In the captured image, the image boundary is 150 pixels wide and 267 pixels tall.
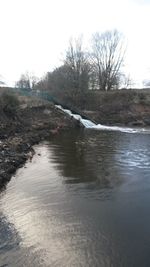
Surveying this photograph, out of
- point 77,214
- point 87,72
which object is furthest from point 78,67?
point 77,214

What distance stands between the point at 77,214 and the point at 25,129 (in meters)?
20.6

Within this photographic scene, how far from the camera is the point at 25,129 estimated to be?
30.8m

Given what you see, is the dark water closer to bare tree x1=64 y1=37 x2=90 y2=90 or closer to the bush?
the bush

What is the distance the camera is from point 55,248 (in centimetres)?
861

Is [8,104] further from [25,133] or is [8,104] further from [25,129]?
[25,133]

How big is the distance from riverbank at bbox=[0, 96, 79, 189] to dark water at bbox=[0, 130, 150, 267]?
729 mm

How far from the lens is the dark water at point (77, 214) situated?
8.27 metres

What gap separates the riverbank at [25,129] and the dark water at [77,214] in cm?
73

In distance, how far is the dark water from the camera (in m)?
8.27

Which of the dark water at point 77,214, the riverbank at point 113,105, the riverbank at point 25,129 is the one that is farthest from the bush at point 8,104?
the dark water at point 77,214

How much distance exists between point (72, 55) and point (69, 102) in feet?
34.1

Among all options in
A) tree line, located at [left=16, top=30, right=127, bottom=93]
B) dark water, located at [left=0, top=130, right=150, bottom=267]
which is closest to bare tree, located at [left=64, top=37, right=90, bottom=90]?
tree line, located at [left=16, top=30, right=127, bottom=93]

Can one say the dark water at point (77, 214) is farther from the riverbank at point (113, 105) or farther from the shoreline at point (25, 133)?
the riverbank at point (113, 105)

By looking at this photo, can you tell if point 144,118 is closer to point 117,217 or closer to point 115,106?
point 115,106
